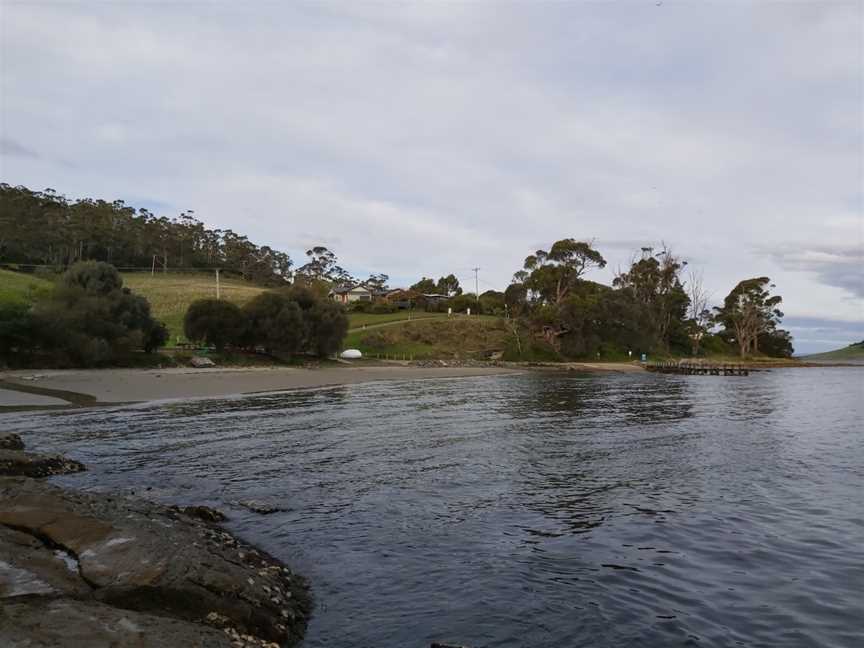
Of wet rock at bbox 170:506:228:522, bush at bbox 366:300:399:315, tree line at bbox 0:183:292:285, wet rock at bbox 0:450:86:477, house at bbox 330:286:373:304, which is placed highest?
tree line at bbox 0:183:292:285

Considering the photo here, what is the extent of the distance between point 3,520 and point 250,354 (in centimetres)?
5883

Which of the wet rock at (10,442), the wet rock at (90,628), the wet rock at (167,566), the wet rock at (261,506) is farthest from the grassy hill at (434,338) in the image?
the wet rock at (90,628)

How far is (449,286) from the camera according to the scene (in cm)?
15725

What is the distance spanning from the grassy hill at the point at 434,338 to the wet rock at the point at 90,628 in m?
81.5

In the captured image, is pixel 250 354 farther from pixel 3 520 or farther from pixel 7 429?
pixel 3 520

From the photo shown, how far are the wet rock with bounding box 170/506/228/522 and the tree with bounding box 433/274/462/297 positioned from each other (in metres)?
142

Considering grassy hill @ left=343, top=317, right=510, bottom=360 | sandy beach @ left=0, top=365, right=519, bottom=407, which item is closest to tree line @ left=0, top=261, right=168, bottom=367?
sandy beach @ left=0, top=365, right=519, bottom=407

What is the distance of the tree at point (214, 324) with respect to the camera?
63.8 metres

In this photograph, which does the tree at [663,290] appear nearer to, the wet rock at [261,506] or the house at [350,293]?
the house at [350,293]

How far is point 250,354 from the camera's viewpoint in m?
66.9

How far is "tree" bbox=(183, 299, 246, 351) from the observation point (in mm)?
63812

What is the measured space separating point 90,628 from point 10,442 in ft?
54.5

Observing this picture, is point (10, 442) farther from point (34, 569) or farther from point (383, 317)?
point (383, 317)

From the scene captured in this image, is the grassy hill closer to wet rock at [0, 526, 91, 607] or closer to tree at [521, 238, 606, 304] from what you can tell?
tree at [521, 238, 606, 304]
